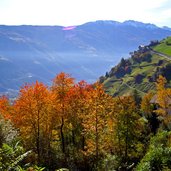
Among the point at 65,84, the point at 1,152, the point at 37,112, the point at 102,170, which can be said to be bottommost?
the point at 102,170

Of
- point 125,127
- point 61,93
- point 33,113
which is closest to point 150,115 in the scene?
point 125,127

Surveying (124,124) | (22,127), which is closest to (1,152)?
(22,127)

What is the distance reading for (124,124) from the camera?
69.8 meters

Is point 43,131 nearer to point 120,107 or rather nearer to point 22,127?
point 22,127

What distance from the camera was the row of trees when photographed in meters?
63.9

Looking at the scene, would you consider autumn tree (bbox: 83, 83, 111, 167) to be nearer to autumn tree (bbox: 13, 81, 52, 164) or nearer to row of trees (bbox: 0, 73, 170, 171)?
row of trees (bbox: 0, 73, 170, 171)

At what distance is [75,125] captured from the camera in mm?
75562

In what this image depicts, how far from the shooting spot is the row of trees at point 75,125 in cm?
6391

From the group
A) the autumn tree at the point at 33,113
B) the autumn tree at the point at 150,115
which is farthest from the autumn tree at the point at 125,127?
the autumn tree at the point at 150,115

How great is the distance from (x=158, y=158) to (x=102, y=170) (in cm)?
1592

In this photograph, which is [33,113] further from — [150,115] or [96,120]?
[150,115]

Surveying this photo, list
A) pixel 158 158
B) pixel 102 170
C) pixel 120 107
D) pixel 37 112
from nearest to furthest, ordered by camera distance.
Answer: pixel 158 158 < pixel 102 170 < pixel 37 112 < pixel 120 107

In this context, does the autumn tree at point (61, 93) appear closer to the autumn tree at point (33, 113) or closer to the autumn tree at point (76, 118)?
the autumn tree at point (76, 118)

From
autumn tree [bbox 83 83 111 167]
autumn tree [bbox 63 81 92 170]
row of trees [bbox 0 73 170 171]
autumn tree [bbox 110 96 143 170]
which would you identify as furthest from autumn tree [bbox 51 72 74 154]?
autumn tree [bbox 110 96 143 170]
